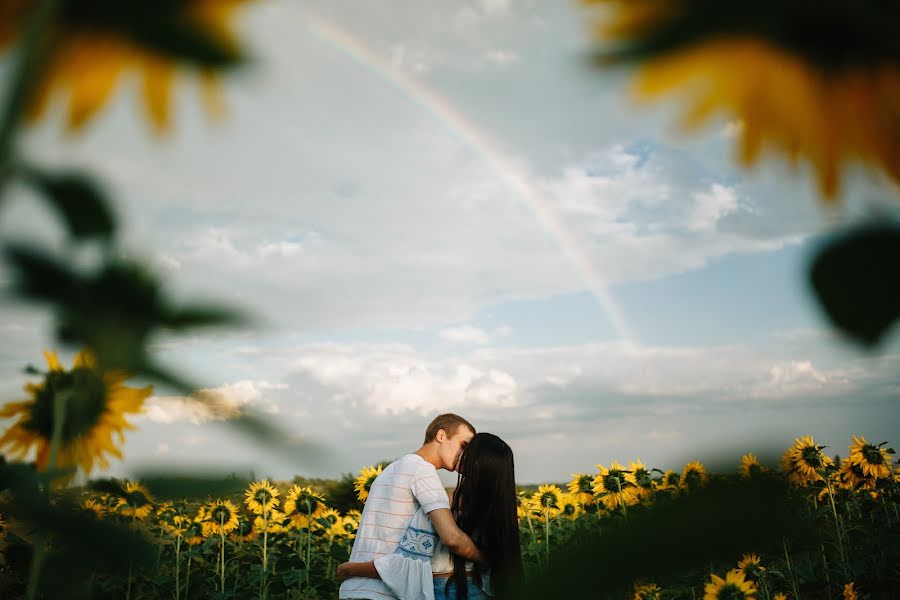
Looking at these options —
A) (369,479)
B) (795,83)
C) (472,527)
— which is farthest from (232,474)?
(369,479)

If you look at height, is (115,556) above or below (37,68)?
below

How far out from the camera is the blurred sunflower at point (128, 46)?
26cm

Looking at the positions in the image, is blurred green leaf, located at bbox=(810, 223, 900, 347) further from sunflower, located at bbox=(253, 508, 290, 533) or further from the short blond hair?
sunflower, located at bbox=(253, 508, 290, 533)

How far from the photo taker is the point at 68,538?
0.28 m

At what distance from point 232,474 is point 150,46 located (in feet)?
0.53

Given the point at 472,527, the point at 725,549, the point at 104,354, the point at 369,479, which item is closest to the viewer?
the point at 725,549

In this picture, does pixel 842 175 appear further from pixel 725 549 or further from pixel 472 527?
pixel 472 527

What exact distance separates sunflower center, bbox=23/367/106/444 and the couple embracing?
7.32ft

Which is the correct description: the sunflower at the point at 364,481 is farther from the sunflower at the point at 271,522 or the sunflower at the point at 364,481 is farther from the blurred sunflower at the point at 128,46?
the blurred sunflower at the point at 128,46

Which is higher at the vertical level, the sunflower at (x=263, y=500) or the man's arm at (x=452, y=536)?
the sunflower at (x=263, y=500)

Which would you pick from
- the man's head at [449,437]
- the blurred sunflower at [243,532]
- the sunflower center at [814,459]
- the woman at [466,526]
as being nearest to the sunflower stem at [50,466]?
the woman at [466,526]

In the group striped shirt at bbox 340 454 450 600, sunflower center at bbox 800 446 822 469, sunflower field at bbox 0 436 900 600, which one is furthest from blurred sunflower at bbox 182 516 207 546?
sunflower center at bbox 800 446 822 469

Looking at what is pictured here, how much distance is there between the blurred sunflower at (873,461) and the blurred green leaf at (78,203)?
5552 millimetres

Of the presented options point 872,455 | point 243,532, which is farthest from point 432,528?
point 872,455
